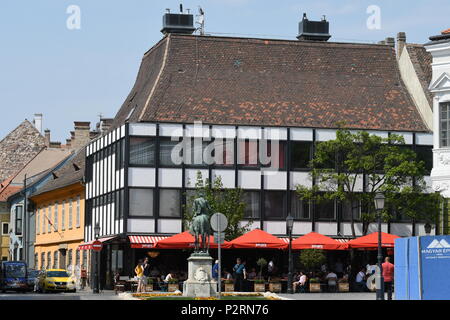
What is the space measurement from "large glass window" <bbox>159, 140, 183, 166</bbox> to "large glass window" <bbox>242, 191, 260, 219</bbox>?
13.2 ft

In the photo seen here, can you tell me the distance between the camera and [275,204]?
56500 mm

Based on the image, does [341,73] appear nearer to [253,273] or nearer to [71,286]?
[253,273]

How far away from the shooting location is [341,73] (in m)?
62.2

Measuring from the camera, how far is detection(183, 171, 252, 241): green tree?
173 feet

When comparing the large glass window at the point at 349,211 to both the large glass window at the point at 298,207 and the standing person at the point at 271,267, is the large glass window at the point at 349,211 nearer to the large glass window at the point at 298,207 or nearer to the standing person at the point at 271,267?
the large glass window at the point at 298,207

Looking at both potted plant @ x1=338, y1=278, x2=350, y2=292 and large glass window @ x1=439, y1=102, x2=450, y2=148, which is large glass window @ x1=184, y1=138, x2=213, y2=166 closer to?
potted plant @ x1=338, y1=278, x2=350, y2=292

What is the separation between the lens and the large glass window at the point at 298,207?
5653cm

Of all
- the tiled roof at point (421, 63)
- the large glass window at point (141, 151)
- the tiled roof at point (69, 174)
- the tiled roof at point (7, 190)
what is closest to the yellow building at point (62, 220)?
the tiled roof at point (69, 174)

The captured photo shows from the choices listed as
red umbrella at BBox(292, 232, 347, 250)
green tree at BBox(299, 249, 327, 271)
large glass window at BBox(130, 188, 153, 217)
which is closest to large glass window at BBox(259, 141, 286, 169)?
large glass window at BBox(130, 188, 153, 217)

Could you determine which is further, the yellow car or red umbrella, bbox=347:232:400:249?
the yellow car

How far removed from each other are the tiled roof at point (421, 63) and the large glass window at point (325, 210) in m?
8.13

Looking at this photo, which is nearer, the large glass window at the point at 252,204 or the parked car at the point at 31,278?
the large glass window at the point at 252,204

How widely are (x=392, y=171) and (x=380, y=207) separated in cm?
1544
